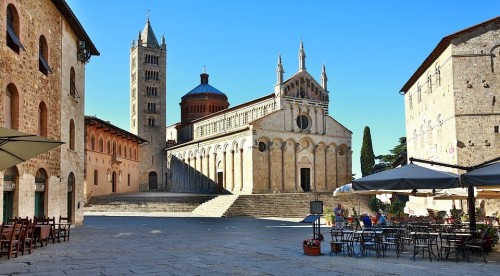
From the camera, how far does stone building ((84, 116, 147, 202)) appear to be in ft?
134

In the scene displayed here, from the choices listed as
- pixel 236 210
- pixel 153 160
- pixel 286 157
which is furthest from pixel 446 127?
pixel 153 160

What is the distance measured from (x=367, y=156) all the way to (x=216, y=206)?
21.0 metres

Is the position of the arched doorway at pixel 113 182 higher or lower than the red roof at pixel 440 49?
lower

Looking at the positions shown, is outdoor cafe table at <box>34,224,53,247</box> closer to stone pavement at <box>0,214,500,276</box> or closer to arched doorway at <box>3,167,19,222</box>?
stone pavement at <box>0,214,500,276</box>

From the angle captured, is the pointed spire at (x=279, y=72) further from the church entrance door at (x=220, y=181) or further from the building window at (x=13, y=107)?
the building window at (x=13, y=107)

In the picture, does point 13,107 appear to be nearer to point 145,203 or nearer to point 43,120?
point 43,120

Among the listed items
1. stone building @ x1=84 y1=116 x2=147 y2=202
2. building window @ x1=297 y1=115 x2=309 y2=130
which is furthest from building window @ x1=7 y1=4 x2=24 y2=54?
building window @ x1=297 y1=115 x2=309 y2=130

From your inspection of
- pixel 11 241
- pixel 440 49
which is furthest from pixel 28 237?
pixel 440 49

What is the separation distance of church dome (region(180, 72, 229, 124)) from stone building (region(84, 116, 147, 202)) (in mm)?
10722

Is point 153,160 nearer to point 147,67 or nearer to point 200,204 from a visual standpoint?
point 147,67

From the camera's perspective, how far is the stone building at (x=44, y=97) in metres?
14.9

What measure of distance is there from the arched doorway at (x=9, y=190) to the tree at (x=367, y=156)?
40.8 metres

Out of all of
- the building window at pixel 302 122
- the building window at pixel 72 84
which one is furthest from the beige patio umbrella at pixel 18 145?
the building window at pixel 302 122

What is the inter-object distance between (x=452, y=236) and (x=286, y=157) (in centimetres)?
3461
